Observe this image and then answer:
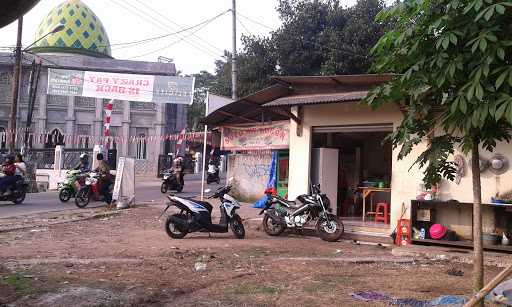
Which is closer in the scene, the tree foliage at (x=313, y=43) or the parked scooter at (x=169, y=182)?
the parked scooter at (x=169, y=182)

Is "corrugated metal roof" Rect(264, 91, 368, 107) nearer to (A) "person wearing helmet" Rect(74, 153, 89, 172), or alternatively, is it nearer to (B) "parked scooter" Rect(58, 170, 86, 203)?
(B) "parked scooter" Rect(58, 170, 86, 203)

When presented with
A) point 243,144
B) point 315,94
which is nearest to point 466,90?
point 315,94

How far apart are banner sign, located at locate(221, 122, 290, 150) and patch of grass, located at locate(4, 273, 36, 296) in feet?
26.1

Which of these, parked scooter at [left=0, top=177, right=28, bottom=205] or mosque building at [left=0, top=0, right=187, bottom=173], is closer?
parked scooter at [left=0, top=177, right=28, bottom=205]

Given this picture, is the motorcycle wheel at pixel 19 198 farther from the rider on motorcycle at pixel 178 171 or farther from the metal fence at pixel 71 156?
the metal fence at pixel 71 156

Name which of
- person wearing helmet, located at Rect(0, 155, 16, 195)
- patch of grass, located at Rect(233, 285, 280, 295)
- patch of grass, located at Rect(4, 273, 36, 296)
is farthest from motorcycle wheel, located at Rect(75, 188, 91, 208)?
patch of grass, located at Rect(233, 285, 280, 295)

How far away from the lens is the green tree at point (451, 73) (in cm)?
350

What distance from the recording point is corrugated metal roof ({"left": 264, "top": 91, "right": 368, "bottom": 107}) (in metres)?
9.67

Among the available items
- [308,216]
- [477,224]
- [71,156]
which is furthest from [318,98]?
[71,156]

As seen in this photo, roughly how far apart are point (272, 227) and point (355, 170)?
201 inches

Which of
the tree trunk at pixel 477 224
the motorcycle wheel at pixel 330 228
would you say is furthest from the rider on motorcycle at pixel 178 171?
the tree trunk at pixel 477 224

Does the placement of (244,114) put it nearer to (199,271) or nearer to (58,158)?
(199,271)

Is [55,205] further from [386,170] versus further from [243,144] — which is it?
[386,170]

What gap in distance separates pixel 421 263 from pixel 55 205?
10091 millimetres
